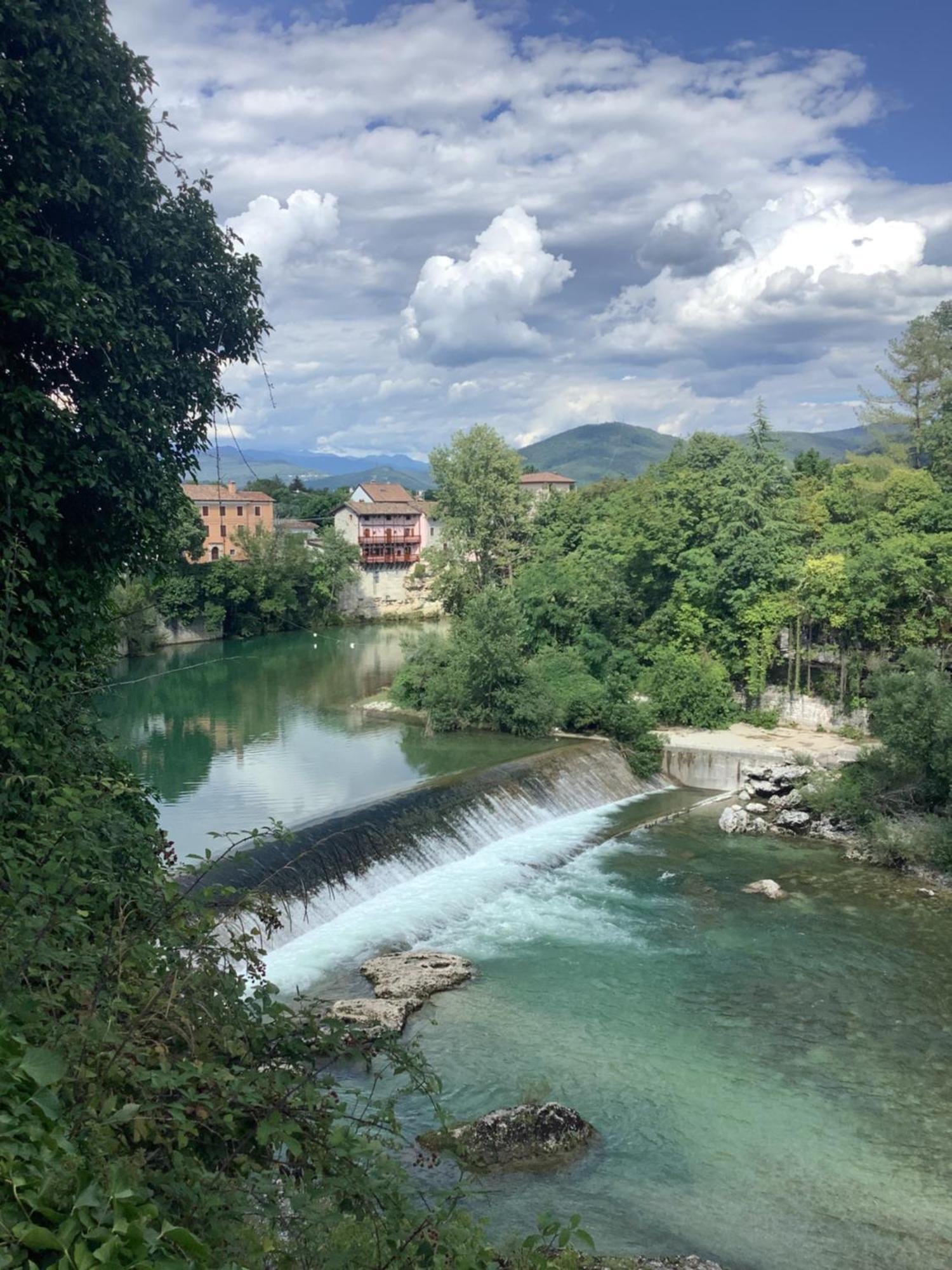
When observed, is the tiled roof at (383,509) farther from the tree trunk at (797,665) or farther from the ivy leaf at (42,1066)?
the ivy leaf at (42,1066)

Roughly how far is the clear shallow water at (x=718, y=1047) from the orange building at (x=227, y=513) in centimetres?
4616

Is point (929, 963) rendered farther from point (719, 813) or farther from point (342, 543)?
point (342, 543)

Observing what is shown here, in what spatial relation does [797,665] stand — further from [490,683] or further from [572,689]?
[490,683]

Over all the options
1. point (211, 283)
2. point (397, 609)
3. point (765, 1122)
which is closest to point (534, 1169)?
point (765, 1122)

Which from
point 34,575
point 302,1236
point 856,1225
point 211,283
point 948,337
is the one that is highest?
point 948,337

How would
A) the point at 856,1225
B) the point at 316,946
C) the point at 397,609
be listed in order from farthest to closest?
the point at 397,609 < the point at 316,946 < the point at 856,1225

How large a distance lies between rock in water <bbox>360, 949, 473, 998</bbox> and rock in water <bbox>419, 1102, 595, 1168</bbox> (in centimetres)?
315

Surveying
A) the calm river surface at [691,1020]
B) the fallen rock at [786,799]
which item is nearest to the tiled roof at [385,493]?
the calm river surface at [691,1020]

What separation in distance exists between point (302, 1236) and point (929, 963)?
42.1 feet

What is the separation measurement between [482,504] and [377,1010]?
104 feet

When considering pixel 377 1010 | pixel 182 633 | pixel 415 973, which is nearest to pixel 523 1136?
pixel 377 1010

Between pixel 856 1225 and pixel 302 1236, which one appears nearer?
pixel 302 1236

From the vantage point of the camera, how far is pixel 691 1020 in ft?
40.9

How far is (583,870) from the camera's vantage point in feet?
59.8
